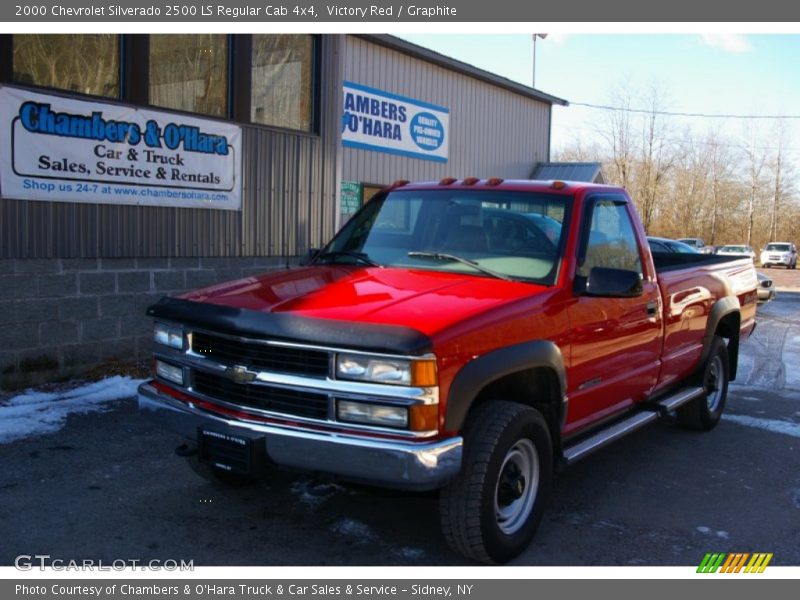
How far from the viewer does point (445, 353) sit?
337 centimetres

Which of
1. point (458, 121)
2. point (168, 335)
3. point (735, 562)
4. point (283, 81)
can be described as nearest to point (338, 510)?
point (168, 335)

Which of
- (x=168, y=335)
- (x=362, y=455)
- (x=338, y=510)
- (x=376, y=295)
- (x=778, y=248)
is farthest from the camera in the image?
(x=778, y=248)

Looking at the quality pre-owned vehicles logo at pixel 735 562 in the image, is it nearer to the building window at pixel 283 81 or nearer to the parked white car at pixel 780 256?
the building window at pixel 283 81

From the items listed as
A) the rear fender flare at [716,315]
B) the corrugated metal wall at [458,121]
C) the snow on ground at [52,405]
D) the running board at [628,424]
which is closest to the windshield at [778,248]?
the corrugated metal wall at [458,121]

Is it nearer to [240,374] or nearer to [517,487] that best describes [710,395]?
[517,487]

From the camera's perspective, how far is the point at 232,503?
Answer: 4586 millimetres

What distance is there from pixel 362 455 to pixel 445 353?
0.57m

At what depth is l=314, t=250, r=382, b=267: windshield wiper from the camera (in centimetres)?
476

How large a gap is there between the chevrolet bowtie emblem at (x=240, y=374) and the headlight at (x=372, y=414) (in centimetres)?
49

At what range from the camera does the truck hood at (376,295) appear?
354 cm

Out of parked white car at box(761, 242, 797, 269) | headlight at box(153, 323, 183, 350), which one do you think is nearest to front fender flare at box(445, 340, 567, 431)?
headlight at box(153, 323, 183, 350)

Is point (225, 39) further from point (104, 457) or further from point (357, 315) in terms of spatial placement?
point (357, 315)

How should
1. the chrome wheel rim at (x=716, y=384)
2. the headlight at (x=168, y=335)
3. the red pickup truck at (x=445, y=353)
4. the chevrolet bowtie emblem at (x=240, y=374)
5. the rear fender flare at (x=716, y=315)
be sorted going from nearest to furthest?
the red pickup truck at (x=445, y=353) → the chevrolet bowtie emblem at (x=240, y=374) → the headlight at (x=168, y=335) → the rear fender flare at (x=716, y=315) → the chrome wheel rim at (x=716, y=384)

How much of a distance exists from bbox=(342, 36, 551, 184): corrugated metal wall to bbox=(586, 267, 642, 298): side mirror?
9756mm
